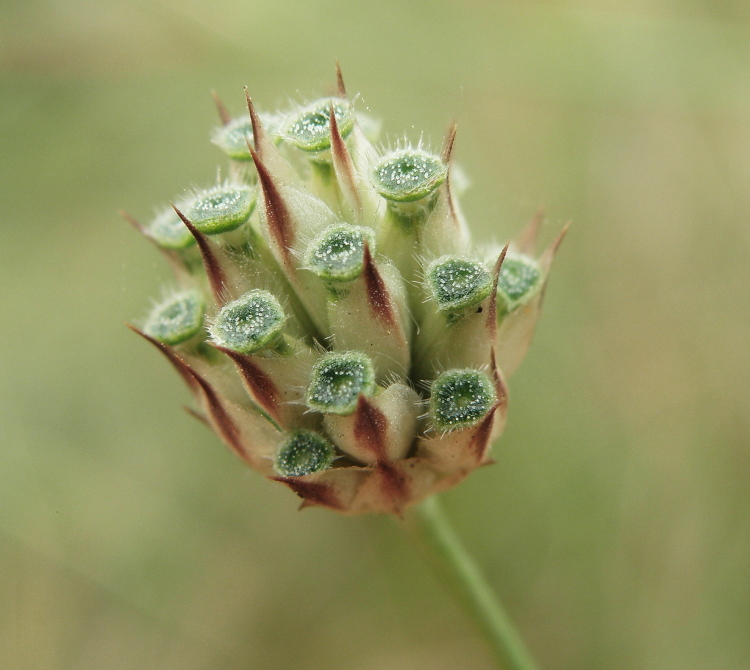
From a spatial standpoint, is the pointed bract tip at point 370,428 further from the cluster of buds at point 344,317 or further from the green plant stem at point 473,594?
the green plant stem at point 473,594

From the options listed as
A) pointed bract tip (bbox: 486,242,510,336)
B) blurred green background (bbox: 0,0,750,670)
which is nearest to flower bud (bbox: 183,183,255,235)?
pointed bract tip (bbox: 486,242,510,336)

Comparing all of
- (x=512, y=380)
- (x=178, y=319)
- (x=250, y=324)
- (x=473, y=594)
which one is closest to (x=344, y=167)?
(x=250, y=324)

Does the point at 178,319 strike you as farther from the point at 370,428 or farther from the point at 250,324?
the point at 370,428

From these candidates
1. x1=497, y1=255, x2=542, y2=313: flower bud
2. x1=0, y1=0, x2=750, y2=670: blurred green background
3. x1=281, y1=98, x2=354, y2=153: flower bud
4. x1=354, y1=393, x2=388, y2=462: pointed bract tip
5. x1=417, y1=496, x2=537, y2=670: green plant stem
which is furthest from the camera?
x1=0, y1=0, x2=750, y2=670: blurred green background

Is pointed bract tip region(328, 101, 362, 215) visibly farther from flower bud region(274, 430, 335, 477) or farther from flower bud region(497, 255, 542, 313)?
flower bud region(274, 430, 335, 477)

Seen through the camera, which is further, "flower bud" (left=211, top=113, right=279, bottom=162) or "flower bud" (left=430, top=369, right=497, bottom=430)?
"flower bud" (left=211, top=113, right=279, bottom=162)

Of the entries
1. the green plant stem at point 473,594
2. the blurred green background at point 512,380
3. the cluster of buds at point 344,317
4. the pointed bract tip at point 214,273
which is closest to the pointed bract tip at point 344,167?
the cluster of buds at point 344,317
